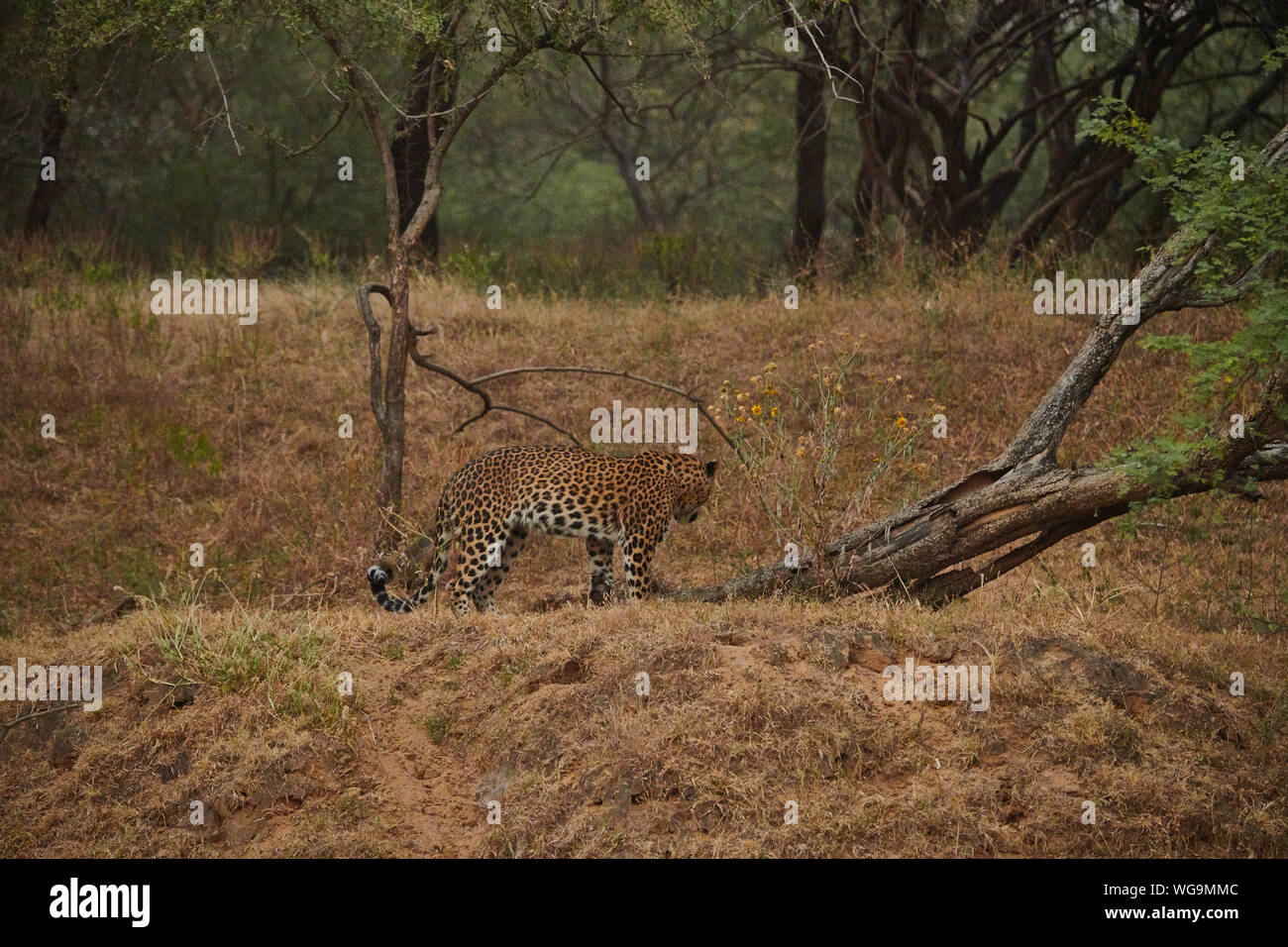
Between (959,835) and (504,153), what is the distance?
26667 millimetres

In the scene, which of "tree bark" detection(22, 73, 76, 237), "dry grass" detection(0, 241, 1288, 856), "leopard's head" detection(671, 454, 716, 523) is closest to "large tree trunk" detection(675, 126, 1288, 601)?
"dry grass" detection(0, 241, 1288, 856)

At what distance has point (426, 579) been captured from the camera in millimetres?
10672

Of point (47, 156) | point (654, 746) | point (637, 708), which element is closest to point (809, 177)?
point (47, 156)

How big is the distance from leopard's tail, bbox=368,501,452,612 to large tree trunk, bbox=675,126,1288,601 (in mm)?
2232

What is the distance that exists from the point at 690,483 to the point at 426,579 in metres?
2.18

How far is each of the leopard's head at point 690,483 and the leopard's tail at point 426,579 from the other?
180 cm

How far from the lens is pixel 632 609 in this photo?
9297 millimetres

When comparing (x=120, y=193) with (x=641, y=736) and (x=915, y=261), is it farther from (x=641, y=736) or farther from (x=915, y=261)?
(x=641, y=736)

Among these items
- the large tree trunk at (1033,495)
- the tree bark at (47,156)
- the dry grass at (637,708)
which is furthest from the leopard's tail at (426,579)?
the tree bark at (47,156)

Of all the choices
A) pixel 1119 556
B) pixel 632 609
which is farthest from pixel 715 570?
pixel 1119 556

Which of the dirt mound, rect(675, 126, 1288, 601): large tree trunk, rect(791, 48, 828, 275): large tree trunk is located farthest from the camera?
rect(791, 48, 828, 275): large tree trunk

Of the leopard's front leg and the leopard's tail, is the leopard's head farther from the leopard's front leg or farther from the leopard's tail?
the leopard's tail

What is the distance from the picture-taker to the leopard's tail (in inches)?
394

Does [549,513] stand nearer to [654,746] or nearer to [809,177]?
[654,746]
